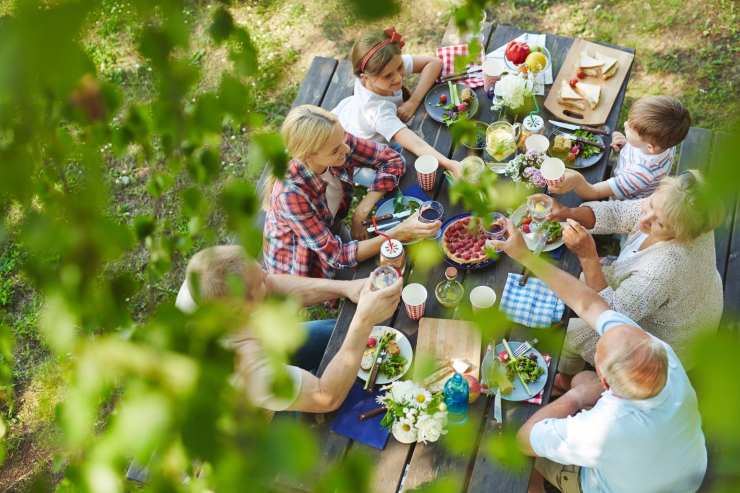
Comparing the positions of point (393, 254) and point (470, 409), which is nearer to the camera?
point (470, 409)

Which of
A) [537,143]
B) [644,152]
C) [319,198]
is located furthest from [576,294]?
[319,198]

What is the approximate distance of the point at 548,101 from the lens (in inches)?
147

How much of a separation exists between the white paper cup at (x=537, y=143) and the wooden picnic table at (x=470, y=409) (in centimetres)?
24

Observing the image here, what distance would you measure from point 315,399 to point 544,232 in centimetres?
130

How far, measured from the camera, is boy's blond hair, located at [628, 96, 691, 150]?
3.37 meters

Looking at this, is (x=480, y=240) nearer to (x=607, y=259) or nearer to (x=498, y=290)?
(x=498, y=290)

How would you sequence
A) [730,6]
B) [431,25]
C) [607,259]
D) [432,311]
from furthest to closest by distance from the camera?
[431,25] < [730,6] < [607,259] < [432,311]

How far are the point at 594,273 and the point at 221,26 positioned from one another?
222cm

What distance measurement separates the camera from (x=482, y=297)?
10.1ft

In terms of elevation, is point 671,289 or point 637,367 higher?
point 637,367

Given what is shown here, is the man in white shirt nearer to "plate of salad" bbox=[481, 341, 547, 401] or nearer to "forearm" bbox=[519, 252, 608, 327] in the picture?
"plate of salad" bbox=[481, 341, 547, 401]

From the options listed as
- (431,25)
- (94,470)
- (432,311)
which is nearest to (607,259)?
(432,311)

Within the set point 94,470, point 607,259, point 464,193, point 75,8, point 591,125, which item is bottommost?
point 607,259

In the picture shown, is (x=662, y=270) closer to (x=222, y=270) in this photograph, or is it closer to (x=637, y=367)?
(x=637, y=367)
